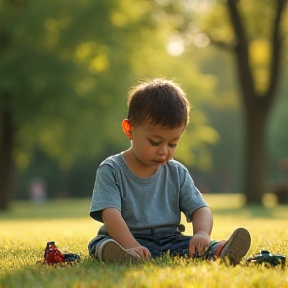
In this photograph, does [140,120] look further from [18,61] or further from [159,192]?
[18,61]

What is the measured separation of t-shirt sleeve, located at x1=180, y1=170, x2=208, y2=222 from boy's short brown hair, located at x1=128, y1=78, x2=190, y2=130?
0.55m

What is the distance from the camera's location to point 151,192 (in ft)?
15.6

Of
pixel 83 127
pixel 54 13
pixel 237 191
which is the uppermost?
pixel 54 13

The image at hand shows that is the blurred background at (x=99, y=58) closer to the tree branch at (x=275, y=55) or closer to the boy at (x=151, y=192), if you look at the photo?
the tree branch at (x=275, y=55)

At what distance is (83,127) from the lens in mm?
24500

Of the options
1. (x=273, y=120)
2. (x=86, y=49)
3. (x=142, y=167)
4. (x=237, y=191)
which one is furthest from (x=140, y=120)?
(x=237, y=191)

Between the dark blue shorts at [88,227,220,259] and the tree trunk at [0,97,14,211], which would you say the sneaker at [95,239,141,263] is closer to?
the dark blue shorts at [88,227,220,259]

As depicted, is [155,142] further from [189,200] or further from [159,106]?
[189,200]

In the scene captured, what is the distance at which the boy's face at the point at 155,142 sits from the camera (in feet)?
14.5

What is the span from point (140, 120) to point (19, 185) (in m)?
46.0

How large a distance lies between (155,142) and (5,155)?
20.2 metres

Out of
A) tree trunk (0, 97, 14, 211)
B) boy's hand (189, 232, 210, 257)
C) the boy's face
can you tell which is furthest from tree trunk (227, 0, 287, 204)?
boy's hand (189, 232, 210, 257)

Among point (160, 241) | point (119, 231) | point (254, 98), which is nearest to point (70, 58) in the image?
point (254, 98)

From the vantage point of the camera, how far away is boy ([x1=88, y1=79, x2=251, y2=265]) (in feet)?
14.5
